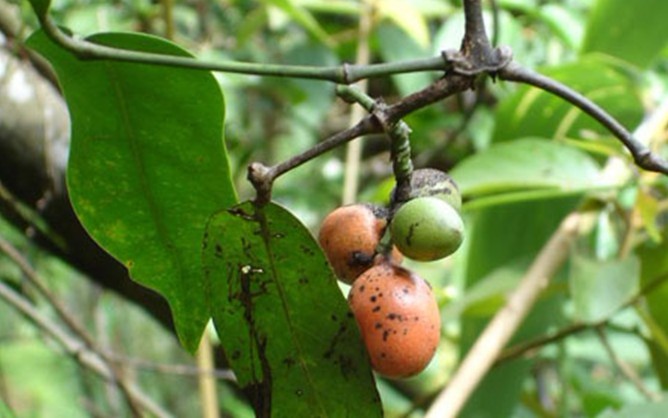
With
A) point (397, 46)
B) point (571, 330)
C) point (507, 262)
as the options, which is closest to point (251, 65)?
point (571, 330)

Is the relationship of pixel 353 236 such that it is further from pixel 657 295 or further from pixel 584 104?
pixel 657 295

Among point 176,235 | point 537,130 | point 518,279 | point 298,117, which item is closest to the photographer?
point 176,235

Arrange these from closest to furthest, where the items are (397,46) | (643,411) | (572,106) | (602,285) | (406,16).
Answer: (643,411), (602,285), (572,106), (406,16), (397,46)

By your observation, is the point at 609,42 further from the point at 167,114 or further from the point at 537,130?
the point at 167,114

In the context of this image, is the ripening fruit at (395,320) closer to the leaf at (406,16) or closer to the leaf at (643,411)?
the leaf at (643,411)

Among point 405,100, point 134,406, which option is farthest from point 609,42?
point 405,100

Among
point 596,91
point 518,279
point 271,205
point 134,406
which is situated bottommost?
point 134,406
